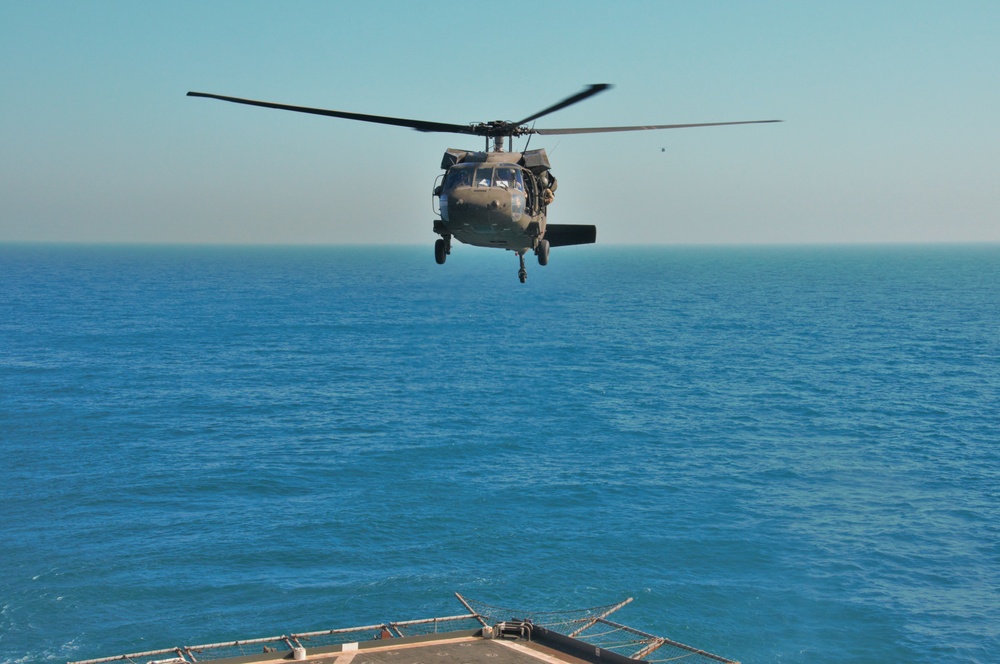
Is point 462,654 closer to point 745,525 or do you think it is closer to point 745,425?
point 745,525

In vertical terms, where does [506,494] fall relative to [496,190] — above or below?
below


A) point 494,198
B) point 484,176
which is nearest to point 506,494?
point 484,176

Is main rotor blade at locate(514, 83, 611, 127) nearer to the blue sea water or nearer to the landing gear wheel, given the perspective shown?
the landing gear wheel

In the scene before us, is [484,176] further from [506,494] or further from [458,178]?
[506,494]

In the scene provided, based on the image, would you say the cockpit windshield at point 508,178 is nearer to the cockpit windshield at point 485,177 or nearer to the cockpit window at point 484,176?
the cockpit windshield at point 485,177

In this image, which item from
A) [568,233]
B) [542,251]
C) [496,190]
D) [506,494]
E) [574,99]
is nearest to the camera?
[574,99]

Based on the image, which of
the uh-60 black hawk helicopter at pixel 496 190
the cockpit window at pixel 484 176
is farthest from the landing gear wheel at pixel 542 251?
the cockpit window at pixel 484 176

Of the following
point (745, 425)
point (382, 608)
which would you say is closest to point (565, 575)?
point (382, 608)
